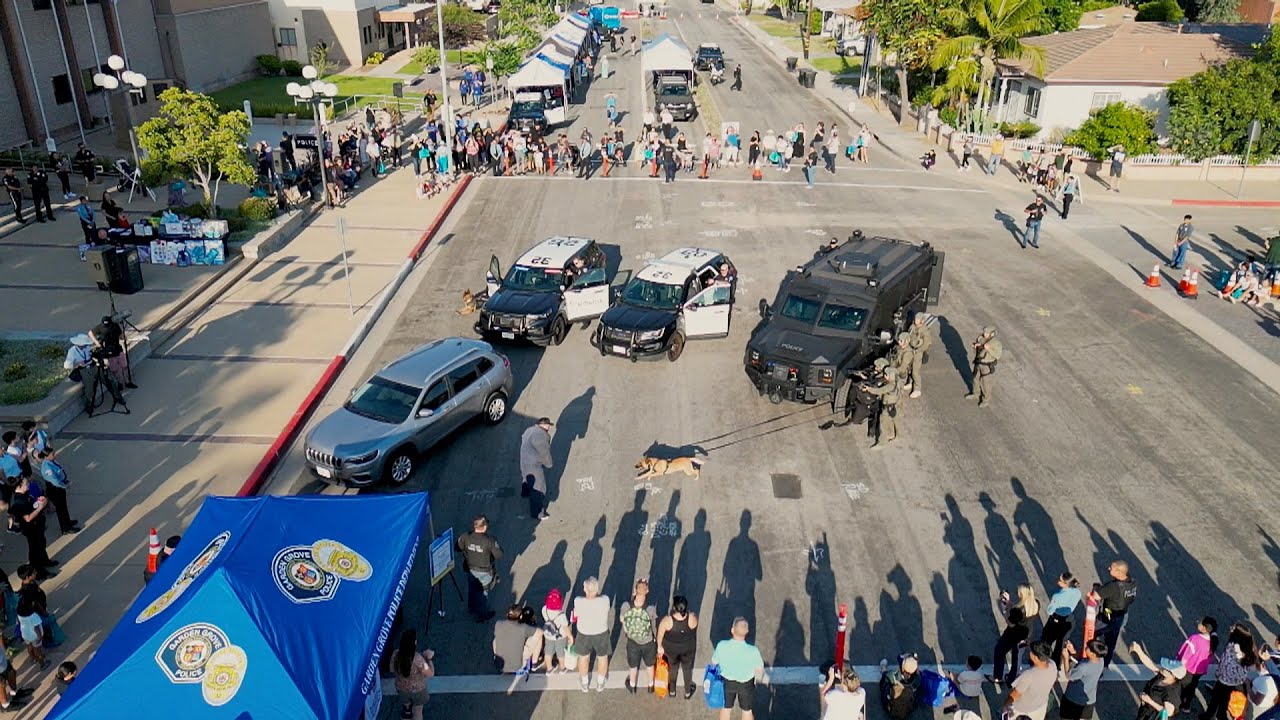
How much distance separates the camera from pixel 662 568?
13070 millimetres

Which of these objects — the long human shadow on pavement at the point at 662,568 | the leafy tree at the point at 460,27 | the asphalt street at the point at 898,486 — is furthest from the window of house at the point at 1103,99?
the leafy tree at the point at 460,27

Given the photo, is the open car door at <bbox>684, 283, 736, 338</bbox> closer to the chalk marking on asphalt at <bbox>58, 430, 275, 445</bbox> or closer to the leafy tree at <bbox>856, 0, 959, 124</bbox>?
the chalk marking on asphalt at <bbox>58, 430, 275, 445</bbox>

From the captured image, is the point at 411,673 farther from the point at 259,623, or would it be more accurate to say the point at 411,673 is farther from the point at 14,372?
the point at 14,372

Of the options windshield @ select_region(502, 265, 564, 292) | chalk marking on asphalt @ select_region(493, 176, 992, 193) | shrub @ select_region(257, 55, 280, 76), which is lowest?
chalk marking on asphalt @ select_region(493, 176, 992, 193)

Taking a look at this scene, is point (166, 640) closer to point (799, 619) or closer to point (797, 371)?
point (799, 619)

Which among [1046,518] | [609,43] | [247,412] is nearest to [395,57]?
[609,43]

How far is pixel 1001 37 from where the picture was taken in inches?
1529

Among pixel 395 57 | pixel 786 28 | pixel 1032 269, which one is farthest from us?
pixel 786 28

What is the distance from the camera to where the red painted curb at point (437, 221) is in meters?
26.2

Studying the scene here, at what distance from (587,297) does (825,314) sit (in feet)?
17.9

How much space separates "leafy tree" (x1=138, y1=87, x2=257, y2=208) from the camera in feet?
79.4

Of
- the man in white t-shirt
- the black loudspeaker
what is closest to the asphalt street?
the man in white t-shirt

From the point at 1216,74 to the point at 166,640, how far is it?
Answer: 39.8 m

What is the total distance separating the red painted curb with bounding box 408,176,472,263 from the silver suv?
32.0 ft
